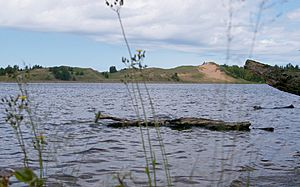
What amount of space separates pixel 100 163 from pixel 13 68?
6523 millimetres

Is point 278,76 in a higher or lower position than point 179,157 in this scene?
higher

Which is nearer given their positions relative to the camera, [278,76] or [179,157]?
[179,157]

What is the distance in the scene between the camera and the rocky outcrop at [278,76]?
512 inches

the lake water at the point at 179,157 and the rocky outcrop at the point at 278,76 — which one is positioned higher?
the rocky outcrop at the point at 278,76

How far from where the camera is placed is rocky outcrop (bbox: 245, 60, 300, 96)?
1301 cm

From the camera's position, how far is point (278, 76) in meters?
13.3

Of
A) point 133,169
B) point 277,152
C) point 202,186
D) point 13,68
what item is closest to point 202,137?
point 277,152

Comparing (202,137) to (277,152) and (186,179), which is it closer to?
(277,152)

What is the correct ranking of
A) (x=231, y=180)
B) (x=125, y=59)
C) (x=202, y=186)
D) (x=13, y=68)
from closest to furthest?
(x=125, y=59)
(x=13, y=68)
(x=202, y=186)
(x=231, y=180)

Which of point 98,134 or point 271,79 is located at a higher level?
point 271,79

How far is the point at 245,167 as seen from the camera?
425 inches

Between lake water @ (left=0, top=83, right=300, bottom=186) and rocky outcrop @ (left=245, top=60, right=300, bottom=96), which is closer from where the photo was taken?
lake water @ (left=0, top=83, right=300, bottom=186)

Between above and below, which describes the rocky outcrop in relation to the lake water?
above

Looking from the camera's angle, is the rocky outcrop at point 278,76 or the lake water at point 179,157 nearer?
the lake water at point 179,157
